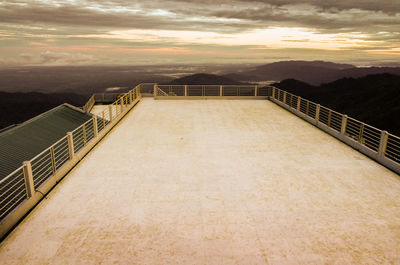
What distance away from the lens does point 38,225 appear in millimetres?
6625

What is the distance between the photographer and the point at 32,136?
926 inches

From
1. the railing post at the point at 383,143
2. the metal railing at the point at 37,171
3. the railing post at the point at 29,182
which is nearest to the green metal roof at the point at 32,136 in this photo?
the metal railing at the point at 37,171

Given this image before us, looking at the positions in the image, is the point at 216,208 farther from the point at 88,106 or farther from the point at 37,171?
the point at 88,106

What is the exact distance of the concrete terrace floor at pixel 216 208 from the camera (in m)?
5.73

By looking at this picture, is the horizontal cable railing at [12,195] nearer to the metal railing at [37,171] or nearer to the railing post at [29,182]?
the metal railing at [37,171]

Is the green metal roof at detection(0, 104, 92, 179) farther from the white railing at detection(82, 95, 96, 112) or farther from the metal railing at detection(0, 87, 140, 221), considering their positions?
the metal railing at detection(0, 87, 140, 221)

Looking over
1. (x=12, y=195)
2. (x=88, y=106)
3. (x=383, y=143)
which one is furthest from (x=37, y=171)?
(x=88, y=106)

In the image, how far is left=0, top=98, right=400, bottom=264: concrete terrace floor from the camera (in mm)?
5727

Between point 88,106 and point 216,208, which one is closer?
point 216,208

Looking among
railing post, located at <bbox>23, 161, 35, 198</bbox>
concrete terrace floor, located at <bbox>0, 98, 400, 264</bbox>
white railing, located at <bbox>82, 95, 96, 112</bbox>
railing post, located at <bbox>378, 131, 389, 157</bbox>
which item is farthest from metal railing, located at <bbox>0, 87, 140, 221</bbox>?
railing post, located at <bbox>378, 131, 389, 157</bbox>

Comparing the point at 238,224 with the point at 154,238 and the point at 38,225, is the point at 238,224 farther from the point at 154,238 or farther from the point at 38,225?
the point at 38,225

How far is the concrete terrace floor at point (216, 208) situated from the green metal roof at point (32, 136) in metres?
11.0

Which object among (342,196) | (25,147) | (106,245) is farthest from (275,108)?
(25,147)

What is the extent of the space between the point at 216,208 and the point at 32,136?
71.7 ft
